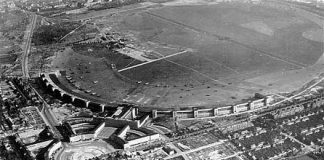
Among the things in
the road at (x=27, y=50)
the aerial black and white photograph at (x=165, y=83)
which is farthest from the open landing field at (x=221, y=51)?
the road at (x=27, y=50)

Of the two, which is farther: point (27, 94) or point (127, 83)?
point (127, 83)

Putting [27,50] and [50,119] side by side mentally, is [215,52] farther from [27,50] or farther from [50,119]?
[50,119]

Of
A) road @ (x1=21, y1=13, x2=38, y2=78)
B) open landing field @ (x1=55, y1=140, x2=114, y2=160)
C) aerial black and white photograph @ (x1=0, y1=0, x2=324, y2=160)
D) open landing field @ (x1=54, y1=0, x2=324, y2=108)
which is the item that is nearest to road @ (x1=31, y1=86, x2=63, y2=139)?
aerial black and white photograph @ (x1=0, y1=0, x2=324, y2=160)

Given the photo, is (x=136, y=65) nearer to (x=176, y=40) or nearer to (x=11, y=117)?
(x=176, y=40)

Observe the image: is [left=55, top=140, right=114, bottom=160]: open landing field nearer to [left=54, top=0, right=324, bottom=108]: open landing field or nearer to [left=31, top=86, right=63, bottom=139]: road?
[left=31, top=86, right=63, bottom=139]: road

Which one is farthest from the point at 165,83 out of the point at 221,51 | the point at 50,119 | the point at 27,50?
the point at 27,50

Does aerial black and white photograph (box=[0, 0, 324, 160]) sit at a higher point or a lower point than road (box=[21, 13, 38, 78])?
higher

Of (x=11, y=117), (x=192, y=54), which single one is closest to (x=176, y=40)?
(x=192, y=54)
